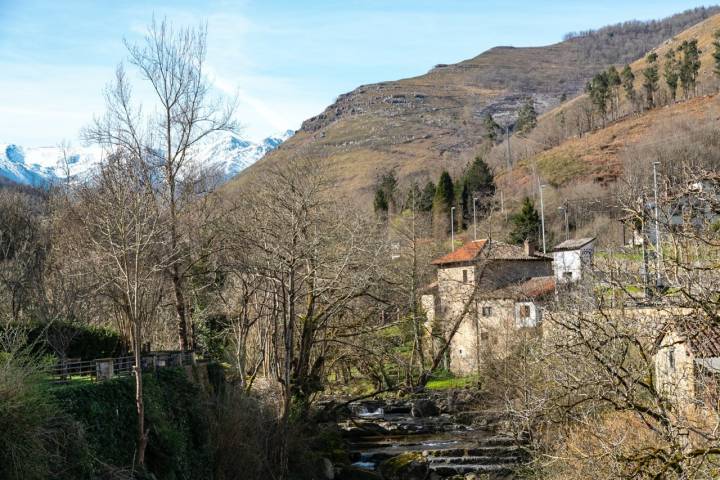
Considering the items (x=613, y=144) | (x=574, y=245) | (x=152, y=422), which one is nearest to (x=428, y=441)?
(x=574, y=245)

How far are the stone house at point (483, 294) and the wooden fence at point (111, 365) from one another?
1864 centimetres

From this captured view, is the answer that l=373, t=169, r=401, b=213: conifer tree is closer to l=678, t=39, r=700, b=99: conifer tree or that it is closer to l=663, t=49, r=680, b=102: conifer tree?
l=663, t=49, r=680, b=102: conifer tree

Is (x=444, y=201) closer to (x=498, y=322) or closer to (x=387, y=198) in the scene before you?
(x=387, y=198)

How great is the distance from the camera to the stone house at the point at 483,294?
147ft

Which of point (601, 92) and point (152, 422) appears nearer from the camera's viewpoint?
point (152, 422)

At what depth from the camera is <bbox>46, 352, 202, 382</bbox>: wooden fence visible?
2100 cm

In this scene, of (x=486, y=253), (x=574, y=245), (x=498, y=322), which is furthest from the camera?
(x=486, y=253)

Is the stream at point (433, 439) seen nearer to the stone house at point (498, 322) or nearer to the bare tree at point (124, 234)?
the stone house at point (498, 322)

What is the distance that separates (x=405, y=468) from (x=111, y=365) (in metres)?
13.7

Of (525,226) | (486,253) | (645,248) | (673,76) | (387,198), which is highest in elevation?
(673,76)

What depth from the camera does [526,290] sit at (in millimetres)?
48594

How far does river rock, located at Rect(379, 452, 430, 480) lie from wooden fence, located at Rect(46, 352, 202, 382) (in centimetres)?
880

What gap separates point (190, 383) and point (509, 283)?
30496mm

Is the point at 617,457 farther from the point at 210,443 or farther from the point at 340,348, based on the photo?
the point at 340,348
